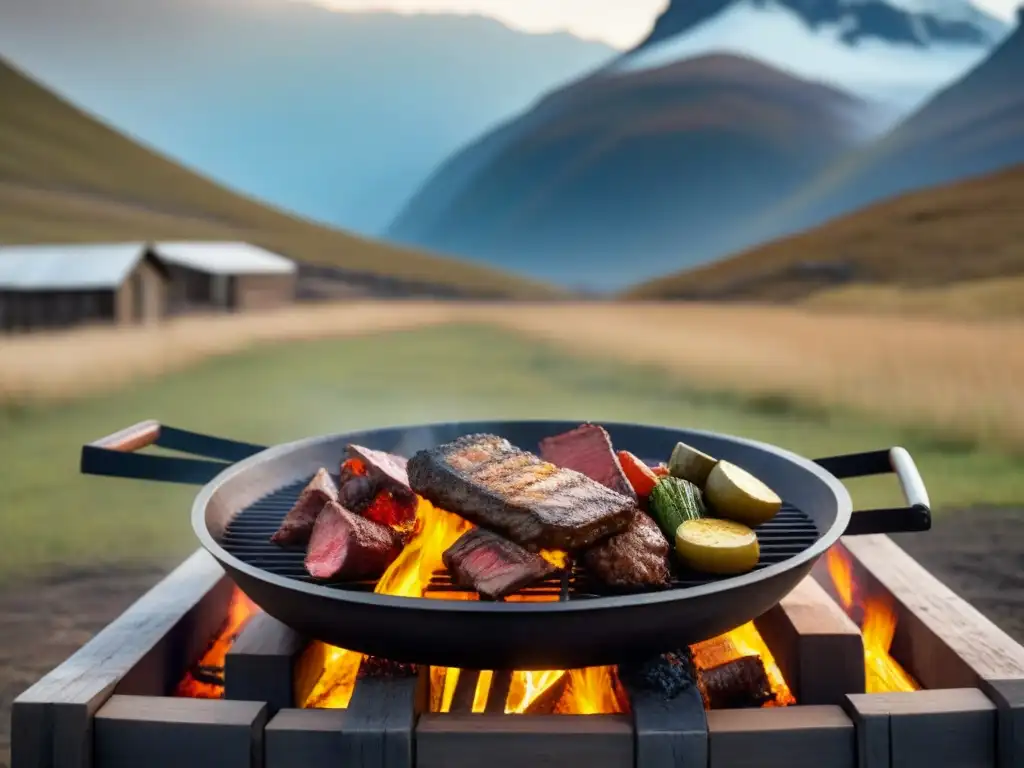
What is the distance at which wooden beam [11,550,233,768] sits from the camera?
7.36 ft

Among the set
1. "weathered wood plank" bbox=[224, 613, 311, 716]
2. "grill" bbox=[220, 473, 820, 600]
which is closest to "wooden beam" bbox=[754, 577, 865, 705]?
"grill" bbox=[220, 473, 820, 600]

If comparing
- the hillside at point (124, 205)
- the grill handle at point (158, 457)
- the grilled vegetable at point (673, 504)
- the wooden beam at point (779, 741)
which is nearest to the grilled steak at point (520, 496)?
the grilled vegetable at point (673, 504)

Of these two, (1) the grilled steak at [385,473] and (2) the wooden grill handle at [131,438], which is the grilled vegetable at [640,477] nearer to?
(1) the grilled steak at [385,473]

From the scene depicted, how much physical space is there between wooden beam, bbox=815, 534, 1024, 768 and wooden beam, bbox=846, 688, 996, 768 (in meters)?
0.05

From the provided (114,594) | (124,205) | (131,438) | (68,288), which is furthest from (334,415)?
(124,205)

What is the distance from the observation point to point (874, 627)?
3.24 meters

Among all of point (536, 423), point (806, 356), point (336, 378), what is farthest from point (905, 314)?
point (536, 423)

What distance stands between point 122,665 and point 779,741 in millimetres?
1806

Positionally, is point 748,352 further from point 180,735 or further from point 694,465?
point 180,735

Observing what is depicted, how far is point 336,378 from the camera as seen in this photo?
12.0 meters

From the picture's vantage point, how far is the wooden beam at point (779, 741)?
2.17 meters

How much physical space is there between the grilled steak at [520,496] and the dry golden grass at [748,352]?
22.7 feet

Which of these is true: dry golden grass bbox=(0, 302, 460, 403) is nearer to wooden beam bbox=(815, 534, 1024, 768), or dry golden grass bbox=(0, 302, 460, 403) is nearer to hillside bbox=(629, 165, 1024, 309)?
hillside bbox=(629, 165, 1024, 309)

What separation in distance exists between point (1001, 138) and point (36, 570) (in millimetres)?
37425
